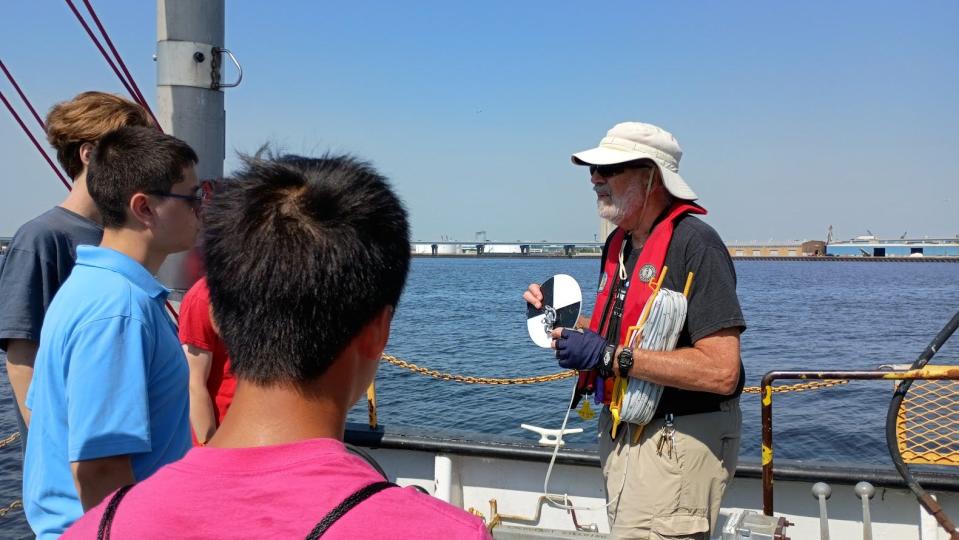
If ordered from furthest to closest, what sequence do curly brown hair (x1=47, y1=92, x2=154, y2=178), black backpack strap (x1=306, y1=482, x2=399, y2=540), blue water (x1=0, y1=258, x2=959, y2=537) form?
1. blue water (x1=0, y1=258, x2=959, y2=537)
2. curly brown hair (x1=47, y1=92, x2=154, y2=178)
3. black backpack strap (x1=306, y1=482, x2=399, y2=540)

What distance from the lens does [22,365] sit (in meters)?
2.30

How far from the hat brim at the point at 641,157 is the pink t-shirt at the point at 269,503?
2.07 m

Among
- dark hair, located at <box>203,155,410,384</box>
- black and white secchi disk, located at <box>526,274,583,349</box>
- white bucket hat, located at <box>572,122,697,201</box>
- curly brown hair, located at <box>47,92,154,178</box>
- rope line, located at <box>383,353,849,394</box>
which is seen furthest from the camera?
rope line, located at <box>383,353,849,394</box>

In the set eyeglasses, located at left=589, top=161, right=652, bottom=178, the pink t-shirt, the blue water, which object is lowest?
the blue water

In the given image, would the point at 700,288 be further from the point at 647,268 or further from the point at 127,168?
the point at 127,168

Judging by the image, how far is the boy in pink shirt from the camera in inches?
38.9

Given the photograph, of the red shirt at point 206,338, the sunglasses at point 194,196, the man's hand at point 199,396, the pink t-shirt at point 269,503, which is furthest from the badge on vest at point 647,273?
the pink t-shirt at point 269,503

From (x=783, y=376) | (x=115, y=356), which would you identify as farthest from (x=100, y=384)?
(x=783, y=376)

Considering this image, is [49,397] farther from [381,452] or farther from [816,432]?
[816,432]

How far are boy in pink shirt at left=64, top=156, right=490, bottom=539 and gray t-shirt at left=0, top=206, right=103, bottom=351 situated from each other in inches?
57.8

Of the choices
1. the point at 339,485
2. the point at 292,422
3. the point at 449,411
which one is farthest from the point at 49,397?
the point at 449,411

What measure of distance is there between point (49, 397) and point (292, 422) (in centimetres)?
110

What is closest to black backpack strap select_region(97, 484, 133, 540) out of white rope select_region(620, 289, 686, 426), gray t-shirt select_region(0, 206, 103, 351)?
gray t-shirt select_region(0, 206, 103, 351)

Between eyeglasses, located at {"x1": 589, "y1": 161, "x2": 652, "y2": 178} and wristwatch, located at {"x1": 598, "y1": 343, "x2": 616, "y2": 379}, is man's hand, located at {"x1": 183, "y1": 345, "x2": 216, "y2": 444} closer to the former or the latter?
wristwatch, located at {"x1": 598, "y1": 343, "x2": 616, "y2": 379}
